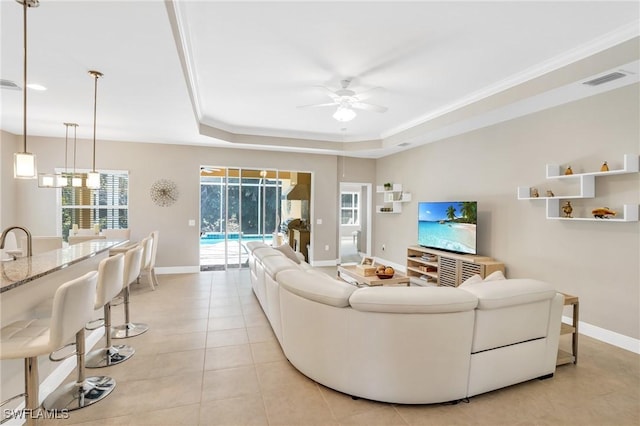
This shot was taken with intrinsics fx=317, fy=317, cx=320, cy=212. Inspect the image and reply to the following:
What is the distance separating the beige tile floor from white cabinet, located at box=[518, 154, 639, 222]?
1.41 meters

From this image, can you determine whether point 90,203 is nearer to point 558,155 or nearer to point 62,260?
point 62,260

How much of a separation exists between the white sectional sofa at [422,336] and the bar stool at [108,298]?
4.92ft

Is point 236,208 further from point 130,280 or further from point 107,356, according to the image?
point 107,356

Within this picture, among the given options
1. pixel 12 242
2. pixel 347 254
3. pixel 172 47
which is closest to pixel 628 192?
pixel 172 47

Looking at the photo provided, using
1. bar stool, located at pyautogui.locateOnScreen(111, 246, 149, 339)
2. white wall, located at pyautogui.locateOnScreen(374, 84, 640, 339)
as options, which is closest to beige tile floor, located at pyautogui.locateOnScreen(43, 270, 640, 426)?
bar stool, located at pyautogui.locateOnScreen(111, 246, 149, 339)

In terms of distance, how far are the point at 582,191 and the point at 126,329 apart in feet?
17.6

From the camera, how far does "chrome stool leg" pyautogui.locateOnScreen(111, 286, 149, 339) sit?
11.5 ft

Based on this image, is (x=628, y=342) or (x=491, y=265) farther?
(x=491, y=265)

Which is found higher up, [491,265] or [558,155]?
[558,155]

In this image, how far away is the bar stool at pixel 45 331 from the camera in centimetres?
172

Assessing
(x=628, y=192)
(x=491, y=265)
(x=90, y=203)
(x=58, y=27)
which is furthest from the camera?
(x=90, y=203)

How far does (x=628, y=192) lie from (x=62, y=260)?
538cm

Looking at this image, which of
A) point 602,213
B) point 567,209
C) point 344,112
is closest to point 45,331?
point 344,112

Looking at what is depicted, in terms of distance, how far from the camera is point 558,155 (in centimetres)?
403
